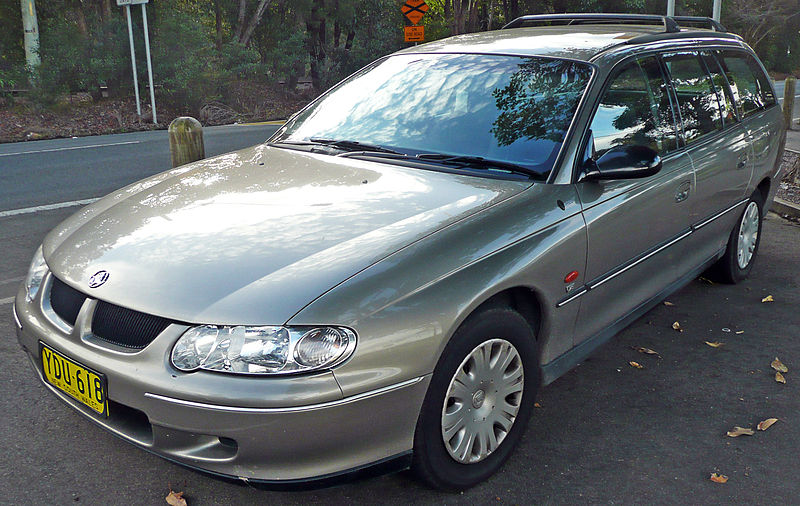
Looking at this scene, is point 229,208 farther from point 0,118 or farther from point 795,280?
point 0,118

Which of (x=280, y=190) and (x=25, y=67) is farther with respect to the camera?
(x=25, y=67)

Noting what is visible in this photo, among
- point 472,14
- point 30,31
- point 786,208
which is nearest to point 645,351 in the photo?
point 786,208

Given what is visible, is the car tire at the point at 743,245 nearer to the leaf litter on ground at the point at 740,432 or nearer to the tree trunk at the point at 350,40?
the leaf litter on ground at the point at 740,432

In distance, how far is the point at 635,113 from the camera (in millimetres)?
3752

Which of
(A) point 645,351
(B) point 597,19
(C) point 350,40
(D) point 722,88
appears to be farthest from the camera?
(C) point 350,40

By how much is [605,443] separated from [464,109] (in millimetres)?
1668


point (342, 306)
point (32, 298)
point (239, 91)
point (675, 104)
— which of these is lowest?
point (239, 91)

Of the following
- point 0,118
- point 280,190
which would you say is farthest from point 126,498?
point 0,118

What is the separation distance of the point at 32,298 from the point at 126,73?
17428 millimetres

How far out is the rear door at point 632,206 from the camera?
10.9 feet

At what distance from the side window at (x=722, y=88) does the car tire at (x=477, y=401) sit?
2584 millimetres

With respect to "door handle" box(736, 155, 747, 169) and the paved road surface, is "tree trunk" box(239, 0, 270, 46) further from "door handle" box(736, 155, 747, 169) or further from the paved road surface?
"door handle" box(736, 155, 747, 169)

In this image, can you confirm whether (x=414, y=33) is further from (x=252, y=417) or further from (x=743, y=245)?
(x=252, y=417)

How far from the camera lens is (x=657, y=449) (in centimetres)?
319
